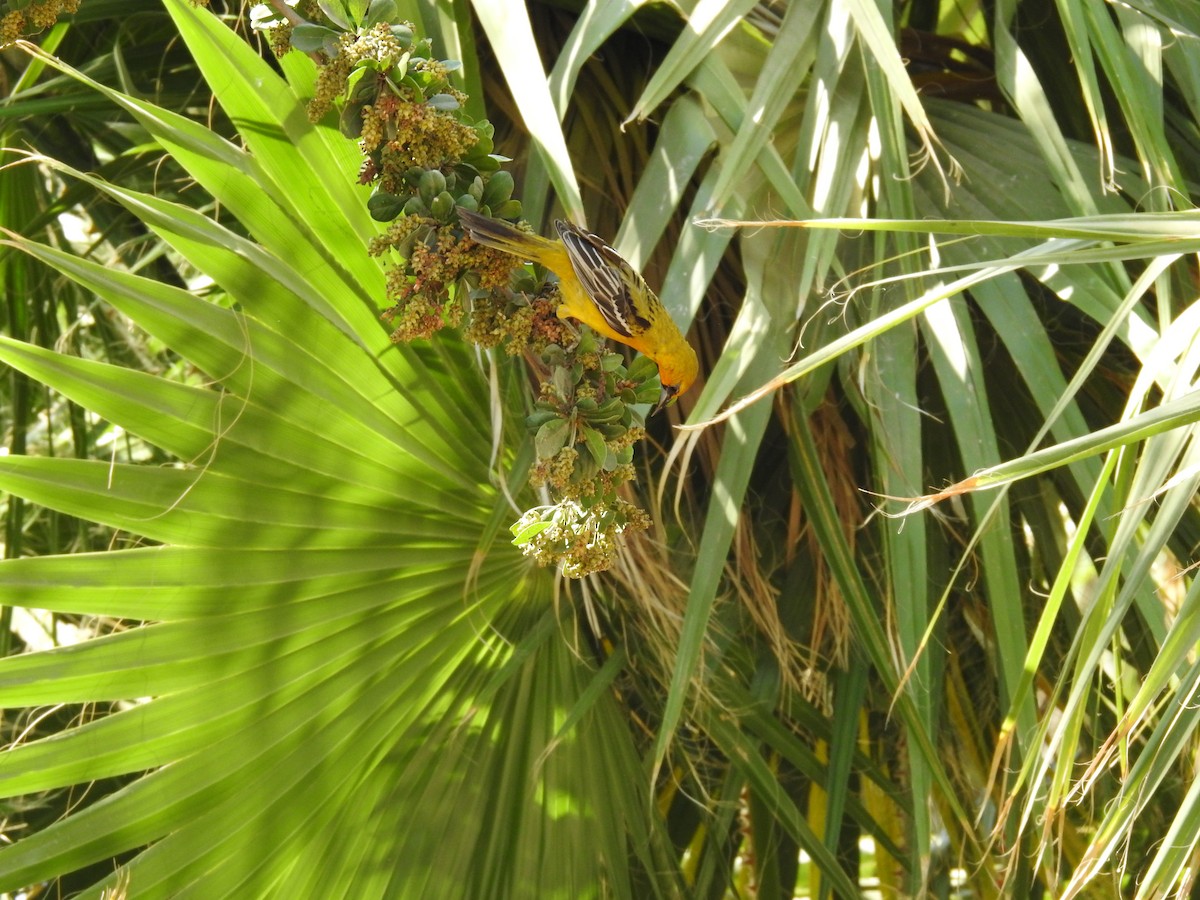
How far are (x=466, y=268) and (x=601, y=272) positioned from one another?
0.09 m

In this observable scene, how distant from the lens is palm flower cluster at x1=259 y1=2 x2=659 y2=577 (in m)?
0.67

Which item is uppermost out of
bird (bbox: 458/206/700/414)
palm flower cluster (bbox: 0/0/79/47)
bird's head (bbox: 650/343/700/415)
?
palm flower cluster (bbox: 0/0/79/47)

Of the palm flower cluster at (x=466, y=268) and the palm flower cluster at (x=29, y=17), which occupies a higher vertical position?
the palm flower cluster at (x=29, y=17)

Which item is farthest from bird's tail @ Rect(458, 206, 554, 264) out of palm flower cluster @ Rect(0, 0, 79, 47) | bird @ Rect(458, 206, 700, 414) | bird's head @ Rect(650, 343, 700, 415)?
palm flower cluster @ Rect(0, 0, 79, 47)

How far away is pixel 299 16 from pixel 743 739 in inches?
33.6

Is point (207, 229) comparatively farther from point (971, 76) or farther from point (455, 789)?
point (971, 76)

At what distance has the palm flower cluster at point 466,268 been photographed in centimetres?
67

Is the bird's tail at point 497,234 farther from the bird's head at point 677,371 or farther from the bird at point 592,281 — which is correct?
the bird's head at point 677,371

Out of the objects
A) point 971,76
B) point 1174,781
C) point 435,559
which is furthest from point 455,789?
point 971,76

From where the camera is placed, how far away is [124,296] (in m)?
0.78

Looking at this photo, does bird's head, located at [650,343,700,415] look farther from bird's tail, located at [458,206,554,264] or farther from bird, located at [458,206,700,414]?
bird's tail, located at [458,206,554,264]

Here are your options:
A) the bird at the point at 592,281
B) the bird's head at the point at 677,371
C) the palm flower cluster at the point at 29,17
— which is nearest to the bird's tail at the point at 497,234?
the bird at the point at 592,281

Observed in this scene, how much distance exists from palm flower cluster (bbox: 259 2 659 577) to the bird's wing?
3 centimetres

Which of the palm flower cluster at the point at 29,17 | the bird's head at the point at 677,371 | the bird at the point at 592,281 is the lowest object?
the bird's head at the point at 677,371
